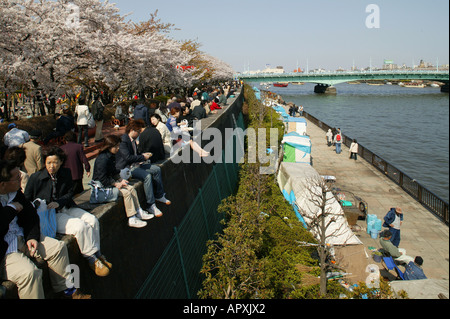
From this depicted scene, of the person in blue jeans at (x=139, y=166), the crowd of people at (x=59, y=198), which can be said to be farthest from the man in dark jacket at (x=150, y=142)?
the person in blue jeans at (x=139, y=166)

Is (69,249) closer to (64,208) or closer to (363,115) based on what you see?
(64,208)

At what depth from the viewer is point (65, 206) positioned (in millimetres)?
4129

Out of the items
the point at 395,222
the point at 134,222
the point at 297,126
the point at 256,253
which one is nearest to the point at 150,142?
the point at 134,222

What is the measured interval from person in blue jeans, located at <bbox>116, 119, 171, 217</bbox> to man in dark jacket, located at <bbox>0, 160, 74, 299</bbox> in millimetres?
2388

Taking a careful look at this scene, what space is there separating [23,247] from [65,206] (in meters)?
1.01

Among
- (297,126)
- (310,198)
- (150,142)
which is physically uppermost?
(150,142)

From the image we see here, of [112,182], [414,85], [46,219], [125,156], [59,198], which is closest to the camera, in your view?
[46,219]

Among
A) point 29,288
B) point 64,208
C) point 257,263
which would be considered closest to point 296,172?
point 257,263

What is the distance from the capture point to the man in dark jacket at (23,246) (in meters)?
2.89

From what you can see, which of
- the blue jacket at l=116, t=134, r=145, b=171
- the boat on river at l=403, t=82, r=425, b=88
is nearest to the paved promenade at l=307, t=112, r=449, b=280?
the blue jacket at l=116, t=134, r=145, b=171

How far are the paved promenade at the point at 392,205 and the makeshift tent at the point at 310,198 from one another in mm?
2076

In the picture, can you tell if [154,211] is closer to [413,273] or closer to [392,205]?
[413,273]

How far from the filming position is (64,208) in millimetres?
4078

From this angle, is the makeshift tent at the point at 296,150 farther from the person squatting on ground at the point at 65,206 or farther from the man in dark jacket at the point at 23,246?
the man in dark jacket at the point at 23,246
